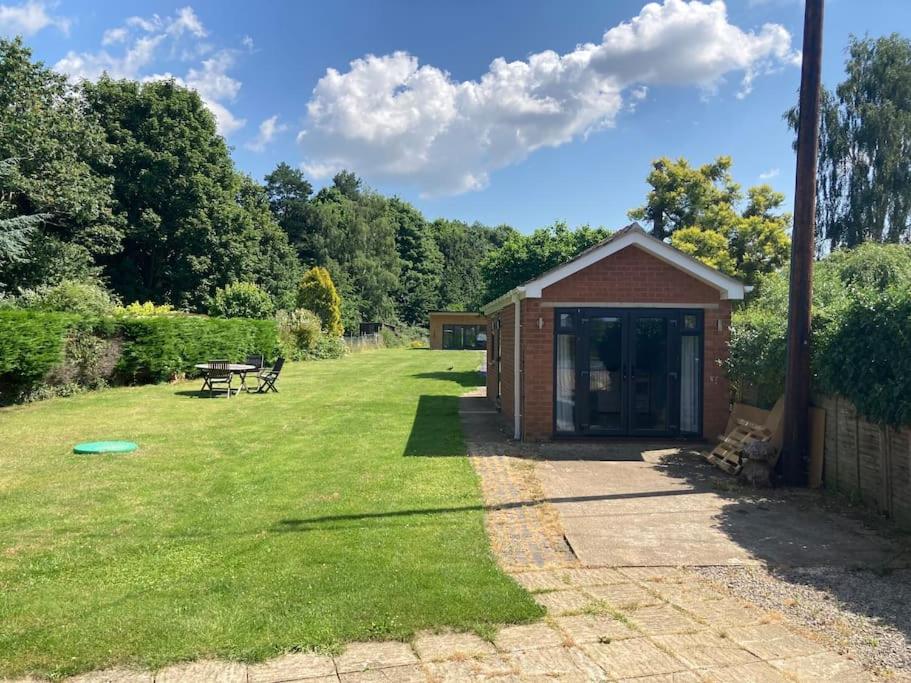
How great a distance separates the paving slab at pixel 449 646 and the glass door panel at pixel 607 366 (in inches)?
271

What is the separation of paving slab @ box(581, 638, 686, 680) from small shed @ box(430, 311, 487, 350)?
146 ft

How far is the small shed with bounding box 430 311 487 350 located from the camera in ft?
158

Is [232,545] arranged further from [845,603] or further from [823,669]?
[845,603]

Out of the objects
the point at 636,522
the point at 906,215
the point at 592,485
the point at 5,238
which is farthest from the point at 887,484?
the point at 5,238

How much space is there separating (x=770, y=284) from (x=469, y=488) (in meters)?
8.62

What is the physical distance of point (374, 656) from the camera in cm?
330

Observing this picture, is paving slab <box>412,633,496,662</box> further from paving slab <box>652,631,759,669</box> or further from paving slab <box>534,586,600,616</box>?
paving slab <box>652,631,759,669</box>

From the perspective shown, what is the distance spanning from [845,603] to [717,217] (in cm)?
2595

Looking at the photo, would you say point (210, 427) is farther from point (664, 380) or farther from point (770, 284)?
point (770, 284)

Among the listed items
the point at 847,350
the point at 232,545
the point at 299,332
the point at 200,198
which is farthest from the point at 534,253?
the point at 200,198

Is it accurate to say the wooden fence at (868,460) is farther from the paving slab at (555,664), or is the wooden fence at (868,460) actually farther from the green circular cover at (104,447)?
the green circular cover at (104,447)

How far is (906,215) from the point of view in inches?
1021

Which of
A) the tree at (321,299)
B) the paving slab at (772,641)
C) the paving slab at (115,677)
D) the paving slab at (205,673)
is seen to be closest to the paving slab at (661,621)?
the paving slab at (772,641)

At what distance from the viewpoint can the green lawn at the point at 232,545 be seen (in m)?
3.53
